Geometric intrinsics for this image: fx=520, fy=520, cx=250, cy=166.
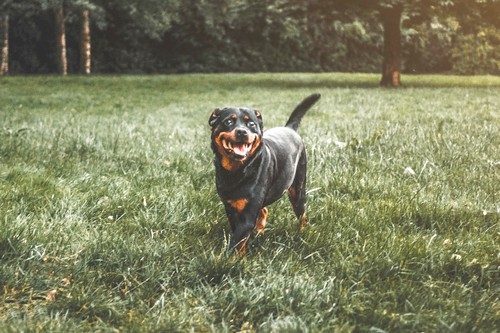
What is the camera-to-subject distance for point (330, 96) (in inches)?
490

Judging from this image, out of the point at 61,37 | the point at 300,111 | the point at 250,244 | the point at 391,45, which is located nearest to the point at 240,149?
the point at 250,244

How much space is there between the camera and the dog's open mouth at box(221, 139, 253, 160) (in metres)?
2.33

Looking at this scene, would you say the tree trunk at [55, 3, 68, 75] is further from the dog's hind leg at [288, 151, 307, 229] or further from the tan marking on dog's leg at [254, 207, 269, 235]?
the tan marking on dog's leg at [254, 207, 269, 235]

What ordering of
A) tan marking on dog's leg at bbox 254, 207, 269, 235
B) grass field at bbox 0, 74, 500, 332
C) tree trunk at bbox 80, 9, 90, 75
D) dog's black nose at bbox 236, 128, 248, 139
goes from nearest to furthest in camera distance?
grass field at bbox 0, 74, 500, 332
dog's black nose at bbox 236, 128, 248, 139
tan marking on dog's leg at bbox 254, 207, 269, 235
tree trunk at bbox 80, 9, 90, 75

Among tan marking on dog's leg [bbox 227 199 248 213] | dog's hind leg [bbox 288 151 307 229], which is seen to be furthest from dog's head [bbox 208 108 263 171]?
dog's hind leg [bbox 288 151 307 229]

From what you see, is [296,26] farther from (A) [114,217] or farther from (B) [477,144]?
(A) [114,217]

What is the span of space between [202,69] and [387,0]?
46.1 ft

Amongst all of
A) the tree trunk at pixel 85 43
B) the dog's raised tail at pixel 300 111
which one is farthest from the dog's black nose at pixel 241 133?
the tree trunk at pixel 85 43

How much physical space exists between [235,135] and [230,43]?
1020 inches

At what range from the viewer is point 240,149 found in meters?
2.34

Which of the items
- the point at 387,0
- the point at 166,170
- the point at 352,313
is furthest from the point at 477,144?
the point at 387,0

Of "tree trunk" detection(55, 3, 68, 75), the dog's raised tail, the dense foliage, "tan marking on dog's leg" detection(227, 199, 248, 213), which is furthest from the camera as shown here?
the dense foliage

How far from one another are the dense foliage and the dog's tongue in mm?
17453

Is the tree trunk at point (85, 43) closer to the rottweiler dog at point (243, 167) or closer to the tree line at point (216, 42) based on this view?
the tree line at point (216, 42)
